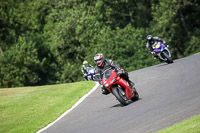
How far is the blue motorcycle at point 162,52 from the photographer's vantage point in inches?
863

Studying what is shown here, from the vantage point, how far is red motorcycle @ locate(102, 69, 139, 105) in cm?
1220

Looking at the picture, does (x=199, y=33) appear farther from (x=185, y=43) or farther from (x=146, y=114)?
(x=146, y=114)

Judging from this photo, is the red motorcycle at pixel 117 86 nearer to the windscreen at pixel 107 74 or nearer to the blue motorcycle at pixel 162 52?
the windscreen at pixel 107 74

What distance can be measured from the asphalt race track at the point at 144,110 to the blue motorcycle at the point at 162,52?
5613mm

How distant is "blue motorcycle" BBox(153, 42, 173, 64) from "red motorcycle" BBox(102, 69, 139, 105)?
383 inches

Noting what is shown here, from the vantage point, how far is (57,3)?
60188mm

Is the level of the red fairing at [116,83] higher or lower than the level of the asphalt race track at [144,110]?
higher

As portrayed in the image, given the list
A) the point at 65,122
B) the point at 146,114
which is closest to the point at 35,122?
the point at 65,122

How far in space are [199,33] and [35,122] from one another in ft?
133

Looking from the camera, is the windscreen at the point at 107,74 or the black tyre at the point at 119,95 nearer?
the black tyre at the point at 119,95

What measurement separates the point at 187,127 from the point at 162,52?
1449cm

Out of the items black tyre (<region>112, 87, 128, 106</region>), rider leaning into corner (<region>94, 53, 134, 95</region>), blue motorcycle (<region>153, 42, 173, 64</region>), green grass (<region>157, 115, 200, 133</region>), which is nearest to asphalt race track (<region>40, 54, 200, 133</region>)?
black tyre (<region>112, 87, 128, 106</region>)

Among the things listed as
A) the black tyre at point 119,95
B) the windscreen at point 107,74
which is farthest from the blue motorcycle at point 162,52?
the black tyre at point 119,95

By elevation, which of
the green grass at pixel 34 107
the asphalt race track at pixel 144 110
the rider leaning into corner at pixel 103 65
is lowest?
the green grass at pixel 34 107
